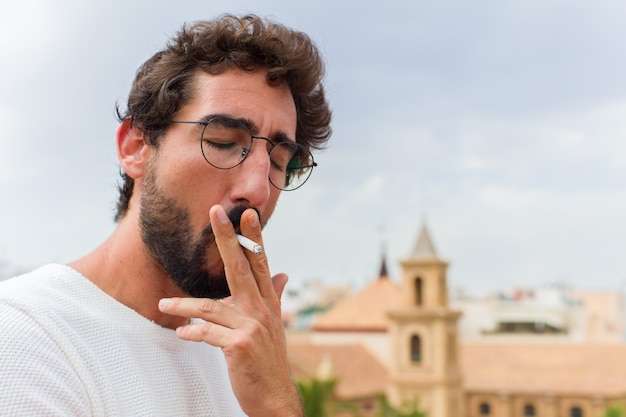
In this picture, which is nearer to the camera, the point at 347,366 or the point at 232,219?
the point at 232,219

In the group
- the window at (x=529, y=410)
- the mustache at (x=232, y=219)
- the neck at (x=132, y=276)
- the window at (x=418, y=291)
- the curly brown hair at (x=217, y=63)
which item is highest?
the window at (x=418, y=291)

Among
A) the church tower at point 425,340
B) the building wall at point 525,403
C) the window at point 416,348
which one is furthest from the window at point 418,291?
the building wall at point 525,403

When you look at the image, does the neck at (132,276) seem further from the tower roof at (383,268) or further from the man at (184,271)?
the tower roof at (383,268)

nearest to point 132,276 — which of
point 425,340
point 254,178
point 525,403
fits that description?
point 254,178

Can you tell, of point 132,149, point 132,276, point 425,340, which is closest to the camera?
point 132,276

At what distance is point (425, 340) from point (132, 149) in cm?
3759

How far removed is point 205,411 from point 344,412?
37.7m

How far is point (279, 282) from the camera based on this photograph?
7.01 feet

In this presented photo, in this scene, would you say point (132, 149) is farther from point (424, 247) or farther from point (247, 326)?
point (424, 247)

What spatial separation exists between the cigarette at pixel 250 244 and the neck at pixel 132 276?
29cm

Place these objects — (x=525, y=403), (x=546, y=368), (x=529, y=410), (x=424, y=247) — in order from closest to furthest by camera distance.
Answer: (x=424, y=247) → (x=525, y=403) → (x=529, y=410) → (x=546, y=368)

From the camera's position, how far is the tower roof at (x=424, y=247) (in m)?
39.3

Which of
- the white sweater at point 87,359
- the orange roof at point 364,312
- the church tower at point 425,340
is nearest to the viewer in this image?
the white sweater at point 87,359

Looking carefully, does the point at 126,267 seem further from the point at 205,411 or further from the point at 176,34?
the point at 176,34
